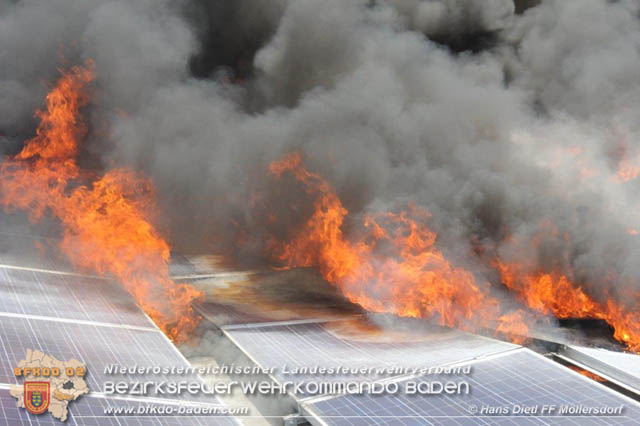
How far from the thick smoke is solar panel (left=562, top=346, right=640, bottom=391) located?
Answer: 4.39 m

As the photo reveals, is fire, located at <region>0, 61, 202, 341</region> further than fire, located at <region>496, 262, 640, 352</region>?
No

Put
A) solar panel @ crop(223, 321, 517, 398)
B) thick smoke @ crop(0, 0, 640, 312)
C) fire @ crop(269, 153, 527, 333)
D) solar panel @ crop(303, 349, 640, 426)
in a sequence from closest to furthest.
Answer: solar panel @ crop(303, 349, 640, 426) → solar panel @ crop(223, 321, 517, 398) → fire @ crop(269, 153, 527, 333) → thick smoke @ crop(0, 0, 640, 312)

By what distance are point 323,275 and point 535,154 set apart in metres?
7.18

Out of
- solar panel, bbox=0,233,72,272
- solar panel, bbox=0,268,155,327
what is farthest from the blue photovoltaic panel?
solar panel, bbox=0,233,72,272

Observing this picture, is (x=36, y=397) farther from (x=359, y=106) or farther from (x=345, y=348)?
(x=359, y=106)

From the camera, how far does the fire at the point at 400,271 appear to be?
1255 cm

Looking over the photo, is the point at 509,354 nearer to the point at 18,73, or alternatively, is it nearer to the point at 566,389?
the point at 566,389

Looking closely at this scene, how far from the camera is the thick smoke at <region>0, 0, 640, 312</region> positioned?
15.1 meters

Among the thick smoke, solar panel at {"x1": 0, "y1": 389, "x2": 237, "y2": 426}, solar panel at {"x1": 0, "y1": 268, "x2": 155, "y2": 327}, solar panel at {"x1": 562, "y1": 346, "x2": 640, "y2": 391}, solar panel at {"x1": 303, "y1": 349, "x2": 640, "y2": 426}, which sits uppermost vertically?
the thick smoke

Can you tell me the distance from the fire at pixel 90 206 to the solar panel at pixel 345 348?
6.44 feet

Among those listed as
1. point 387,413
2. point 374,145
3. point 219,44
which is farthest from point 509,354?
point 219,44

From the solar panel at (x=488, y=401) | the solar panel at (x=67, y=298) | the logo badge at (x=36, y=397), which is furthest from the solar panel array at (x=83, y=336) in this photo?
the solar panel at (x=488, y=401)

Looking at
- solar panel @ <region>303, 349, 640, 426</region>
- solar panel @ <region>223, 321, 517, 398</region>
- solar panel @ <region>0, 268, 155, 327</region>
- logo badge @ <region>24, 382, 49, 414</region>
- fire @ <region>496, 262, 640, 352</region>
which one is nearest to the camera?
logo badge @ <region>24, 382, 49, 414</region>

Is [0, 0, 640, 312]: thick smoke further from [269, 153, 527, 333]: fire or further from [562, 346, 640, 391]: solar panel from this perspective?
[562, 346, 640, 391]: solar panel
